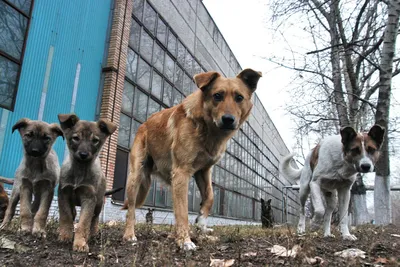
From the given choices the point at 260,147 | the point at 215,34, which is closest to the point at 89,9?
the point at 215,34

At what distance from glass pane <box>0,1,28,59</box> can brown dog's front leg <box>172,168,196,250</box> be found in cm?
969

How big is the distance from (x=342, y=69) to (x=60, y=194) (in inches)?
609

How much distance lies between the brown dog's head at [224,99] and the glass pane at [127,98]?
12336 millimetres

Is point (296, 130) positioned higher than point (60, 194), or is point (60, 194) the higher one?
point (296, 130)

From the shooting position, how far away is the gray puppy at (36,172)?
14.8 ft

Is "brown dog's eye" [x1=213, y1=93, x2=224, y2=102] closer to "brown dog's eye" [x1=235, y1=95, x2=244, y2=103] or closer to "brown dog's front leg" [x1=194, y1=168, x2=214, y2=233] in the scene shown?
"brown dog's eye" [x1=235, y1=95, x2=244, y2=103]

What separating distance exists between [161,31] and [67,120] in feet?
58.8

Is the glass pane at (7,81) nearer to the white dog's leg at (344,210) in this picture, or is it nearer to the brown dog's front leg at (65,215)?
the brown dog's front leg at (65,215)

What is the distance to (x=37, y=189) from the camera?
4.72m

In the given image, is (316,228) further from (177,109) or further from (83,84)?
(83,84)

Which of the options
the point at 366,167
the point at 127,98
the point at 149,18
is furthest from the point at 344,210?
the point at 149,18

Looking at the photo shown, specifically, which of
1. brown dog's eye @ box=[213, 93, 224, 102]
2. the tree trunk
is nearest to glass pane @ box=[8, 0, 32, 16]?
brown dog's eye @ box=[213, 93, 224, 102]

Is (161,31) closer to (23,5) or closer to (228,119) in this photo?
(23,5)

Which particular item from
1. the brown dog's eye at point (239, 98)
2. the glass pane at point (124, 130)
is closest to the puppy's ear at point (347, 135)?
the brown dog's eye at point (239, 98)
